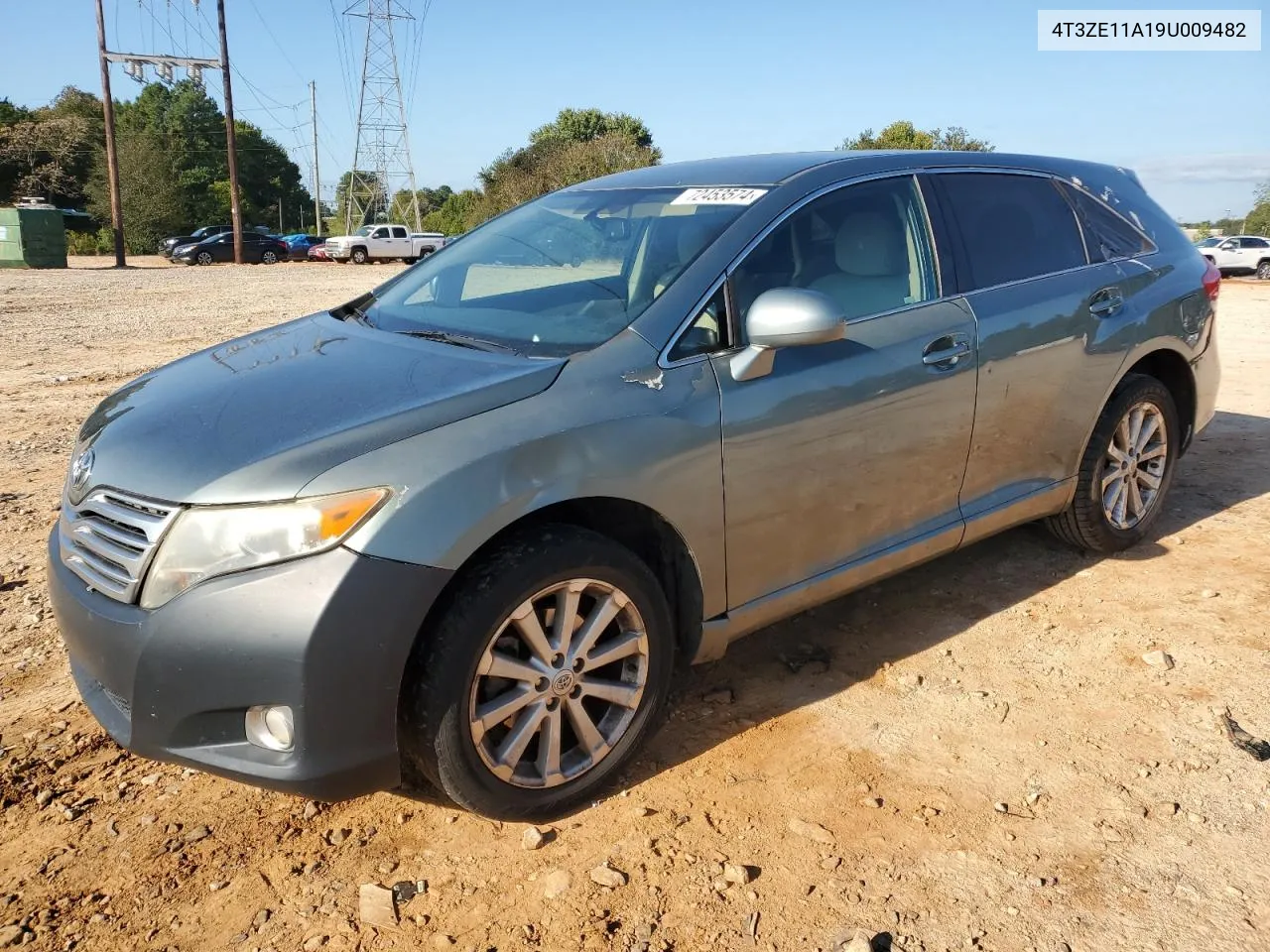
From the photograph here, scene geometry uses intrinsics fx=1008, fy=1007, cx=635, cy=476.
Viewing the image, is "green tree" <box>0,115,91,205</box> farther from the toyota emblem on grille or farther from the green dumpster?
the toyota emblem on grille

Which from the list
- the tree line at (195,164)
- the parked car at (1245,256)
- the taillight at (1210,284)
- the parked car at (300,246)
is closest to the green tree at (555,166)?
the tree line at (195,164)

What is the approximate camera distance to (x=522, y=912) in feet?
7.78

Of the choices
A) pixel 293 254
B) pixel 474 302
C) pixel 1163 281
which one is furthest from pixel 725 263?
pixel 293 254

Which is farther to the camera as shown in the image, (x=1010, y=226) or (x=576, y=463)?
(x=1010, y=226)

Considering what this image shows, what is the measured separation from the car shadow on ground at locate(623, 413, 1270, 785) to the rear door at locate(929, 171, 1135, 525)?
1.65 feet

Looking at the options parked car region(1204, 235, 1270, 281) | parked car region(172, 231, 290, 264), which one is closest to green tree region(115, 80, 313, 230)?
parked car region(172, 231, 290, 264)

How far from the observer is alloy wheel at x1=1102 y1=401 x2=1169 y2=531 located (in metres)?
4.34

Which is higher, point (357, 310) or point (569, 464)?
point (357, 310)

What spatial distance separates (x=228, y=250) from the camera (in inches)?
1576

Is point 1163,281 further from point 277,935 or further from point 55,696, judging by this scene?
point 55,696

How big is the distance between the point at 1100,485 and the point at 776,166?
2014 mm

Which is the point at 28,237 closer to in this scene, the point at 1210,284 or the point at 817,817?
the point at 1210,284

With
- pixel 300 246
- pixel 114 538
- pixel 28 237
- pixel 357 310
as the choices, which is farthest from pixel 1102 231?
pixel 300 246

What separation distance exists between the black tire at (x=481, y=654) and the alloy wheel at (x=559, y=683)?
28mm
